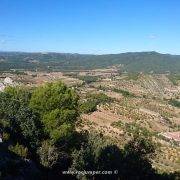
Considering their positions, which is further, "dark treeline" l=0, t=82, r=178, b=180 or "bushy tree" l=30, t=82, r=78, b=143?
"bushy tree" l=30, t=82, r=78, b=143

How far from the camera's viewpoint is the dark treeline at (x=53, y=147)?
31594mm

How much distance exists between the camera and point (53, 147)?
119 ft

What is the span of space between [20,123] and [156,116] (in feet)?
288

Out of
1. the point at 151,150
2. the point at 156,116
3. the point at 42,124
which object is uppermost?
the point at 42,124

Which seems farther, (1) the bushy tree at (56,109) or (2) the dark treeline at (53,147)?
(1) the bushy tree at (56,109)

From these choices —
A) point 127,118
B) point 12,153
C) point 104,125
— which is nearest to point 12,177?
point 12,153

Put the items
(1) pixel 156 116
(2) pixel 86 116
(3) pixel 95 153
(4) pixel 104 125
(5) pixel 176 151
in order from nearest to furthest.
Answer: (3) pixel 95 153
(5) pixel 176 151
(4) pixel 104 125
(2) pixel 86 116
(1) pixel 156 116

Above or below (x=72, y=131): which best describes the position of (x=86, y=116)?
below

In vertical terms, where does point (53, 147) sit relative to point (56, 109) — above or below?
below

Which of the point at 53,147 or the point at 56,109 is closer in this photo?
the point at 53,147

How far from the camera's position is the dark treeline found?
31594mm

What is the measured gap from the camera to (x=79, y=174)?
32500 mm

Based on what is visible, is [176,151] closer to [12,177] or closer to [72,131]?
[72,131]

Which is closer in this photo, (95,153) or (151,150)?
(95,153)
